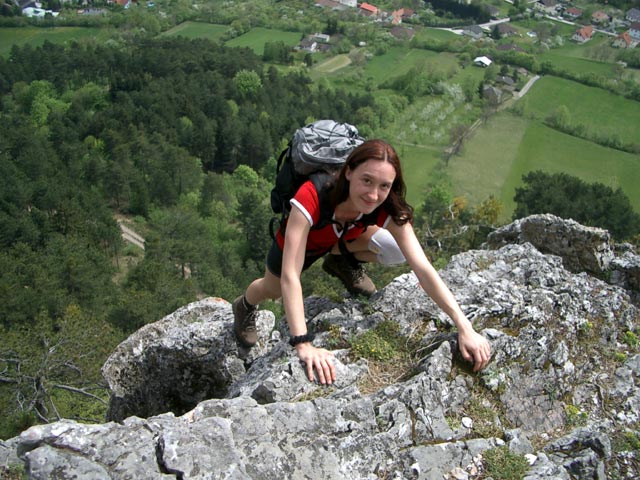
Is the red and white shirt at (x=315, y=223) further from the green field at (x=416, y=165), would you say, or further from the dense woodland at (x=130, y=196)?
the green field at (x=416, y=165)

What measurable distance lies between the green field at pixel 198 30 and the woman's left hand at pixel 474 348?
4528 inches

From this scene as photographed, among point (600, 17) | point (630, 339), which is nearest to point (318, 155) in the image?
point (630, 339)

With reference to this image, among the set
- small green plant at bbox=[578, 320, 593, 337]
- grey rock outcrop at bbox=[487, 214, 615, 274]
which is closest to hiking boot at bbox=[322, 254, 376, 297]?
small green plant at bbox=[578, 320, 593, 337]

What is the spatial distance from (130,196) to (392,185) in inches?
2101

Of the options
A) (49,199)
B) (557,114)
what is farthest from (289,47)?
(49,199)

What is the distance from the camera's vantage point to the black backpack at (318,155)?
6.25 metres

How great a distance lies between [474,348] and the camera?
6.41 m

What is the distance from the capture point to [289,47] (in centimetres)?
10688

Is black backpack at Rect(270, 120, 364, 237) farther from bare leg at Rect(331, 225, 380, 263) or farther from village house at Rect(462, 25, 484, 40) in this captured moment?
village house at Rect(462, 25, 484, 40)

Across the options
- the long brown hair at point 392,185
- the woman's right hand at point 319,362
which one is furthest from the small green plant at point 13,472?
the long brown hair at point 392,185

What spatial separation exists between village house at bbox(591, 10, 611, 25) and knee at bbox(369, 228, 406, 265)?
433 feet

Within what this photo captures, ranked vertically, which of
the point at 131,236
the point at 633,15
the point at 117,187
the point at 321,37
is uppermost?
the point at 633,15

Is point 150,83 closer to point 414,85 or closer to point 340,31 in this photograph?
point 414,85

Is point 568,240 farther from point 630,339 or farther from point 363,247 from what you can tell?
point 363,247
